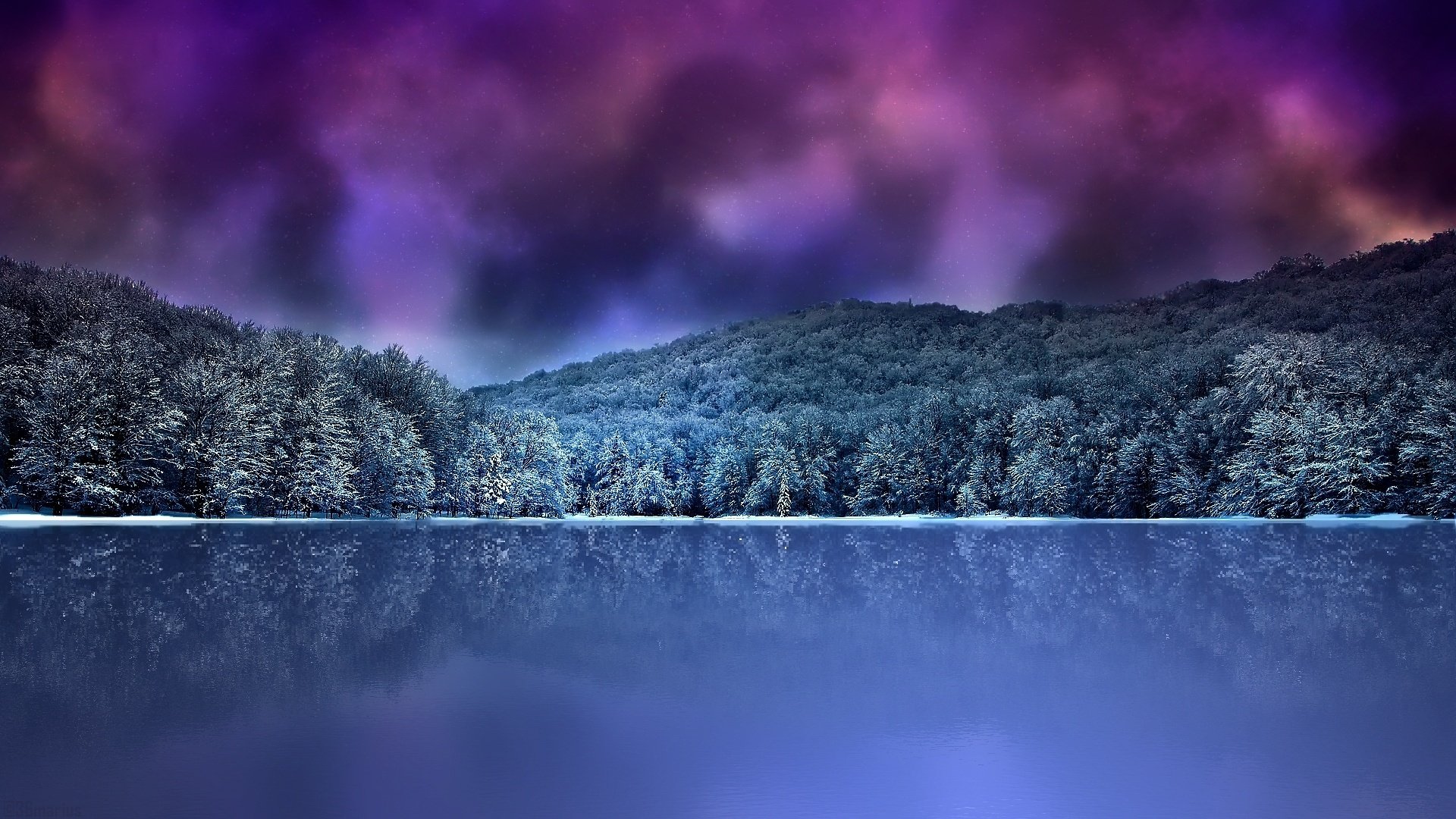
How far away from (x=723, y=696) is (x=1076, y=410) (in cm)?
7875

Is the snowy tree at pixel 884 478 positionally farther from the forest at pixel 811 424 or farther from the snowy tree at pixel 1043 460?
the snowy tree at pixel 1043 460

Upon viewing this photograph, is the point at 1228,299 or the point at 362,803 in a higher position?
the point at 1228,299

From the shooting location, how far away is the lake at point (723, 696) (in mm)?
8500

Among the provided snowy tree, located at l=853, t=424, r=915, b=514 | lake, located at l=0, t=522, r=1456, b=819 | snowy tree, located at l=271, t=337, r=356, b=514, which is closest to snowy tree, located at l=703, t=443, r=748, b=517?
snowy tree, located at l=853, t=424, r=915, b=514

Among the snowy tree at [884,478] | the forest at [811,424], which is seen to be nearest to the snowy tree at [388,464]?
the forest at [811,424]

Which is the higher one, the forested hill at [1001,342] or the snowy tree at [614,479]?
the forested hill at [1001,342]

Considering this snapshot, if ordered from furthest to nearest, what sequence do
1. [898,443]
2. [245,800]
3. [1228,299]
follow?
[1228,299] → [898,443] → [245,800]

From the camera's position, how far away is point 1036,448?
79.8m

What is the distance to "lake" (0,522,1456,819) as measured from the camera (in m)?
8.50

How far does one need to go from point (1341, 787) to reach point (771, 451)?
83195 millimetres

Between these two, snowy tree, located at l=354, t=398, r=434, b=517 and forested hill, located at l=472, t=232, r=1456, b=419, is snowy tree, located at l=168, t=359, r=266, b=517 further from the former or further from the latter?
forested hill, located at l=472, t=232, r=1456, b=419

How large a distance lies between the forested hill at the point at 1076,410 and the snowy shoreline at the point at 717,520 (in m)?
1.95

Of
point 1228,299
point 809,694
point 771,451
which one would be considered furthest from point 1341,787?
point 1228,299

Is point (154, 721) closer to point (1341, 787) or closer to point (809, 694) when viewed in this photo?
point (809, 694)
